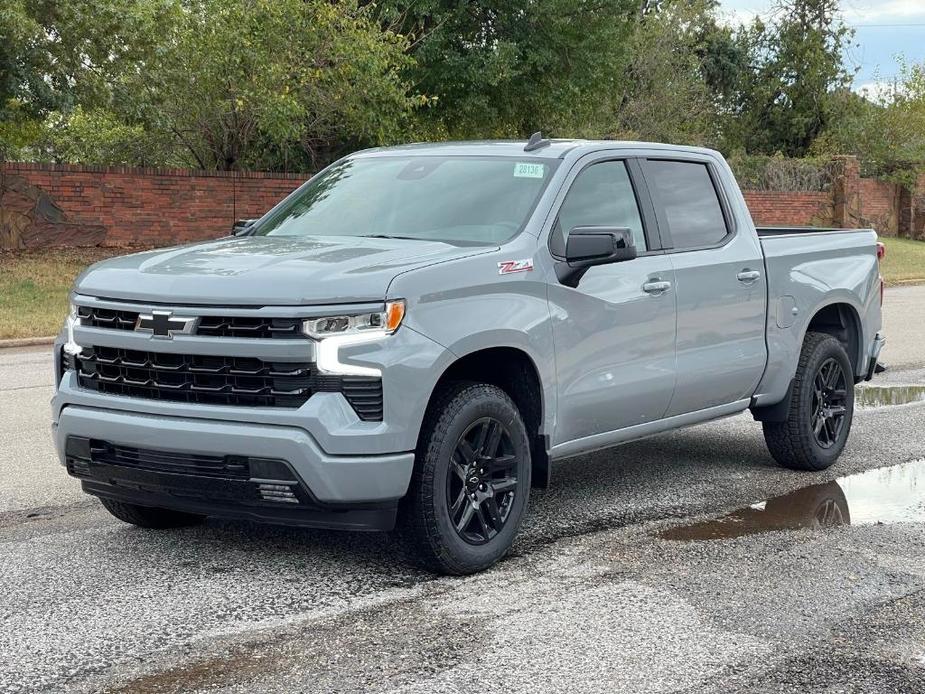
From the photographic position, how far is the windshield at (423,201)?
252 inches

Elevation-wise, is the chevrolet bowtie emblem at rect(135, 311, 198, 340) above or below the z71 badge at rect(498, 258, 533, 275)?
below

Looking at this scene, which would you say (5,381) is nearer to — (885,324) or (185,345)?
(185,345)

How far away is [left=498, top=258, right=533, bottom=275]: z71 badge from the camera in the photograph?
5.91 metres

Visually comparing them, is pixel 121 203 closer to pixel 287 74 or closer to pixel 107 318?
pixel 287 74

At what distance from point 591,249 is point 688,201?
156cm

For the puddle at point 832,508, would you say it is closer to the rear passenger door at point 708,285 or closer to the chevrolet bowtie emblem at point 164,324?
the rear passenger door at point 708,285

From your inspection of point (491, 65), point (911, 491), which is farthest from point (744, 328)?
point (491, 65)

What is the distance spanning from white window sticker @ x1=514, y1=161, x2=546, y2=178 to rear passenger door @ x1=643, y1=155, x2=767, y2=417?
33.0 inches

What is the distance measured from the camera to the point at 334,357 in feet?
17.3

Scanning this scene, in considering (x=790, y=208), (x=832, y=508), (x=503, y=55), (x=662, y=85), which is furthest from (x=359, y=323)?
(x=662, y=85)

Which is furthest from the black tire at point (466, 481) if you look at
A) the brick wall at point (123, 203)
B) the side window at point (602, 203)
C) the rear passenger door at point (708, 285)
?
the brick wall at point (123, 203)

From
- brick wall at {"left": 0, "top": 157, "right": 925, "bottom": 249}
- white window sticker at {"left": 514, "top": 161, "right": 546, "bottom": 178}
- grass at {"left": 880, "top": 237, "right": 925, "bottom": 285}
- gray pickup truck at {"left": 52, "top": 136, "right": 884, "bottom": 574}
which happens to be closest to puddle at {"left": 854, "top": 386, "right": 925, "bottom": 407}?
gray pickup truck at {"left": 52, "top": 136, "right": 884, "bottom": 574}

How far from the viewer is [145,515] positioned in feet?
21.3

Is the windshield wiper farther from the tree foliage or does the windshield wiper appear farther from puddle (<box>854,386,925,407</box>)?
the tree foliage
